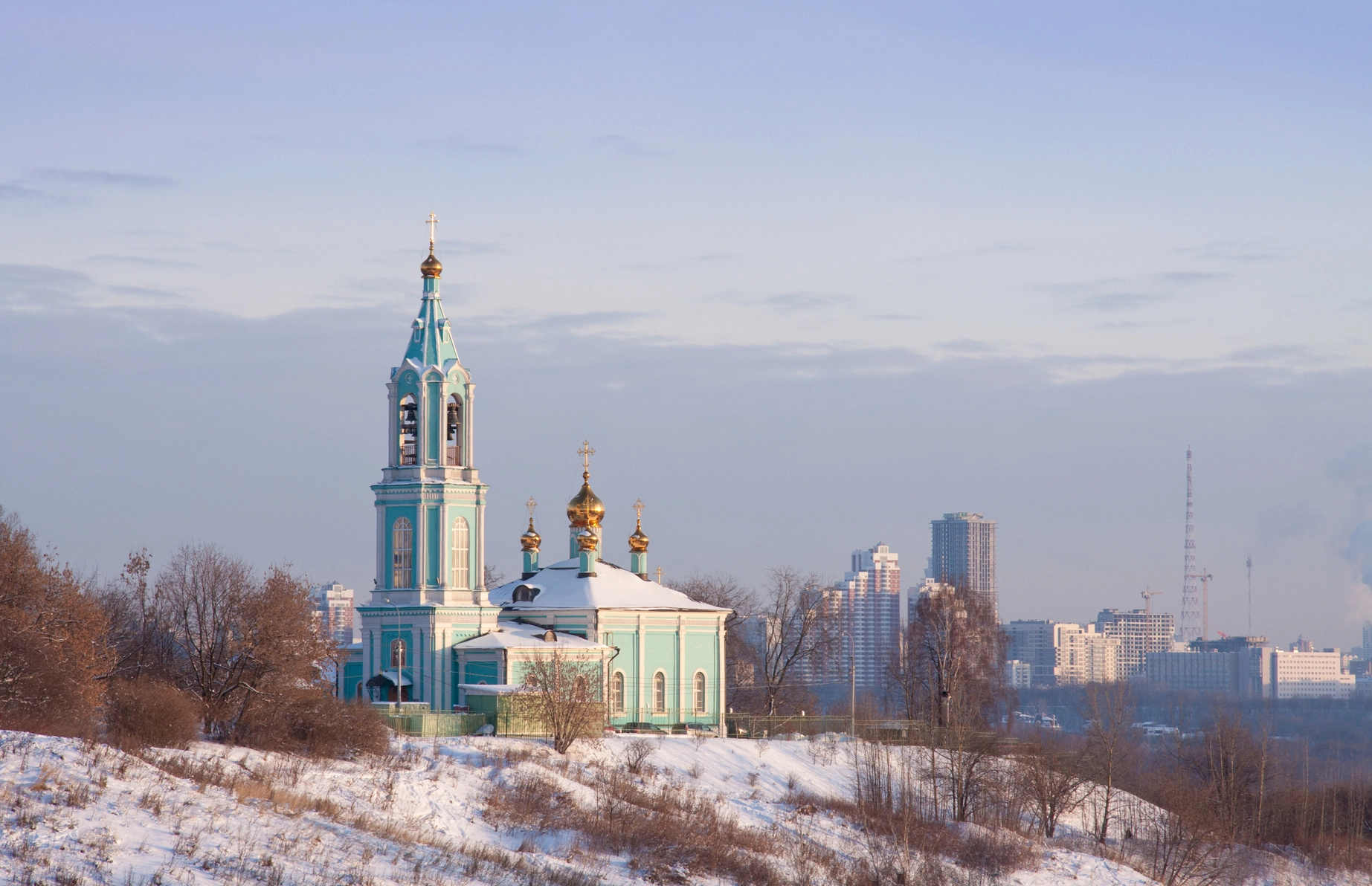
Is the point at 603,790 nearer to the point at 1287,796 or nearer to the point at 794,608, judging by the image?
the point at 1287,796

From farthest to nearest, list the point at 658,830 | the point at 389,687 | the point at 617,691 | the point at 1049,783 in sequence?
the point at 617,691 < the point at 389,687 < the point at 1049,783 < the point at 658,830

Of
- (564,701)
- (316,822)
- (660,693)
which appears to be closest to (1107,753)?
(660,693)

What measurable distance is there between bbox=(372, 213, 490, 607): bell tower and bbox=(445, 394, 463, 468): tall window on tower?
0.02 meters

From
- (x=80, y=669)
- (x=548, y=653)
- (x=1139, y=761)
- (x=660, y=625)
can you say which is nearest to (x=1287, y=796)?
(x=1139, y=761)

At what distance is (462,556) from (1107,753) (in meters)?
16.0

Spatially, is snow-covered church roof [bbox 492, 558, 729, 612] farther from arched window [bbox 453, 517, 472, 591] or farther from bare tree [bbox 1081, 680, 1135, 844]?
bare tree [bbox 1081, 680, 1135, 844]

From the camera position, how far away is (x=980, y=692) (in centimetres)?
5438

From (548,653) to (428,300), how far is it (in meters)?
9.31

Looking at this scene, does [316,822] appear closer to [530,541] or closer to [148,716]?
[148,716]

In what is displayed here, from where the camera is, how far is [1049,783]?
123 ft

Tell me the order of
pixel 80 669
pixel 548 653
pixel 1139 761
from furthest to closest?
1. pixel 1139 761
2. pixel 548 653
3. pixel 80 669

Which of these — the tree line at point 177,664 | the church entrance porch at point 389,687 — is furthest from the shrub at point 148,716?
the church entrance porch at point 389,687

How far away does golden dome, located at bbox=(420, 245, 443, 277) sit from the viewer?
4191cm

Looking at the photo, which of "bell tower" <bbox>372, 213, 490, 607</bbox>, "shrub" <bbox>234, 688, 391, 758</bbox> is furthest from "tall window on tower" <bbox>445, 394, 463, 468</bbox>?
"shrub" <bbox>234, 688, 391, 758</bbox>
